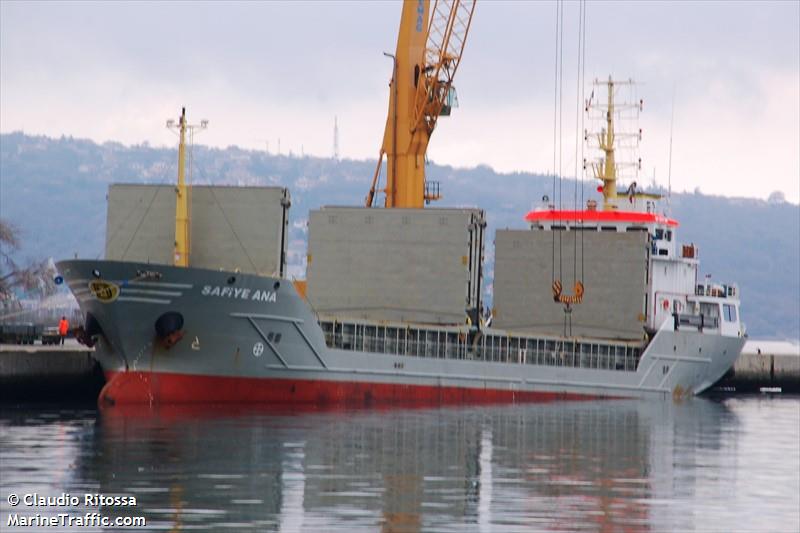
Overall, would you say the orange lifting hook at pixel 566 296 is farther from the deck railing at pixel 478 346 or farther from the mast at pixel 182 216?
the mast at pixel 182 216

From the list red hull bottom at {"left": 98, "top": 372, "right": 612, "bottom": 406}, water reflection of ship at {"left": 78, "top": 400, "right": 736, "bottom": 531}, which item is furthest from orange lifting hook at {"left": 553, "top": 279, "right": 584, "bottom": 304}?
water reflection of ship at {"left": 78, "top": 400, "right": 736, "bottom": 531}

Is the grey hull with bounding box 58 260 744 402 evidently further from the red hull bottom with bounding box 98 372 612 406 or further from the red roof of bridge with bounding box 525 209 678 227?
the red roof of bridge with bounding box 525 209 678 227

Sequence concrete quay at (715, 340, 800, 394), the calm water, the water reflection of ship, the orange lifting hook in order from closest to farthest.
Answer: the calm water < the water reflection of ship < the orange lifting hook < concrete quay at (715, 340, 800, 394)

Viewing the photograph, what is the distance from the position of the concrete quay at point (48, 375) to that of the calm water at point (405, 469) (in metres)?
2.58

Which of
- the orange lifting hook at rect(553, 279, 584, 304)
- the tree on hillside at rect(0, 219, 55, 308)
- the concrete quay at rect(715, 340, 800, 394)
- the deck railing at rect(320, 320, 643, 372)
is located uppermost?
the tree on hillside at rect(0, 219, 55, 308)

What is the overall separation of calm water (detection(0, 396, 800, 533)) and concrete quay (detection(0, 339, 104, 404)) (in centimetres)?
258

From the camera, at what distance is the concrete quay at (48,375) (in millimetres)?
47750

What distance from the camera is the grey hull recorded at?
153ft

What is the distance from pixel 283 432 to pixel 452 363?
15091 millimetres

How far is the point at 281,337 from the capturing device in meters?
49.3

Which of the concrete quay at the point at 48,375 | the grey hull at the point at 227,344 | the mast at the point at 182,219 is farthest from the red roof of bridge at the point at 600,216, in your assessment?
the concrete quay at the point at 48,375

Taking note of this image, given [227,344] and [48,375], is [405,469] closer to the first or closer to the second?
[227,344]

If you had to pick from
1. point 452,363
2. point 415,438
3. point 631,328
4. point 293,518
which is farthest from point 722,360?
point 293,518

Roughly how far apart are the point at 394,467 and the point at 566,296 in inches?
1020
